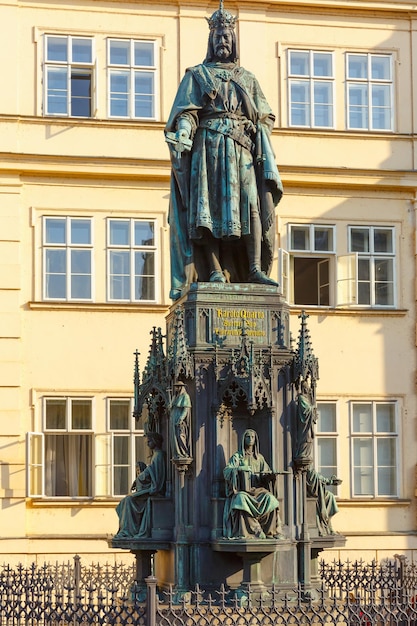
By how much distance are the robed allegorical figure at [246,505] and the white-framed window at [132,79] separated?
53.4ft

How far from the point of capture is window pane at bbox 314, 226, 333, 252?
99.6 ft

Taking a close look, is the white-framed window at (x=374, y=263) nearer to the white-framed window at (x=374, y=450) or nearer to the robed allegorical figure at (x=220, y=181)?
the white-framed window at (x=374, y=450)

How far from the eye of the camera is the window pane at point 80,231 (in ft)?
95.8

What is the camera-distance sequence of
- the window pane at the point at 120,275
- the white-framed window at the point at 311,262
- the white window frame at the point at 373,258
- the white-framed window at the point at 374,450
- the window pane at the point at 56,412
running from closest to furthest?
the window pane at the point at 56,412 < the window pane at the point at 120,275 < the white-framed window at the point at 374,450 < the white-framed window at the point at 311,262 < the white window frame at the point at 373,258

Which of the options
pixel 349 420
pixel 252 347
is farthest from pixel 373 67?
pixel 252 347

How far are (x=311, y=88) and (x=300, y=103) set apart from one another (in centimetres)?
38

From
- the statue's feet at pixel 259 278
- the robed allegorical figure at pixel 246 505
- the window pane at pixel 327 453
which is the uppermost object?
the statue's feet at pixel 259 278

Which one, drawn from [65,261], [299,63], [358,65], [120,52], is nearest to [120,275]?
[65,261]

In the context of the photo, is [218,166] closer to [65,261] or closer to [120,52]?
[65,261]

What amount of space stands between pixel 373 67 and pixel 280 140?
2613 mm

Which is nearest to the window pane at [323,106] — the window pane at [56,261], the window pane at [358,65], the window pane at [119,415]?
the window pane at [358,65]

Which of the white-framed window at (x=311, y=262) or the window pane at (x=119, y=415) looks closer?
the window pane at (x=119, y=415)

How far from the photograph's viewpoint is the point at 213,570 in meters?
14.6

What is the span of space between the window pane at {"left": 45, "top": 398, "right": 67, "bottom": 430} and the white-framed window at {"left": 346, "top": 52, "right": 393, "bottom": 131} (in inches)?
329
